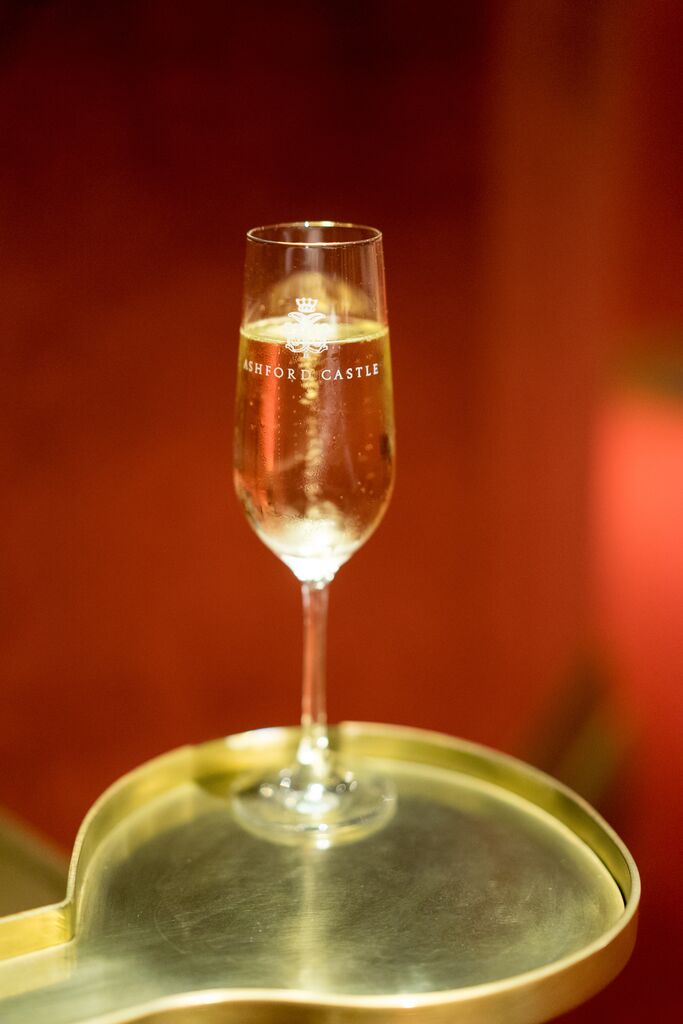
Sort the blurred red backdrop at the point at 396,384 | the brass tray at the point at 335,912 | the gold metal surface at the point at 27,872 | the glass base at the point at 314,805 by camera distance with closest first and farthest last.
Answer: the brass tray at the point at 335,912
the glass base at the point at 314,805
the gold metal surface at the point at 27,872
the blurred red backdrop at the point at 396,384

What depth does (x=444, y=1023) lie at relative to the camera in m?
0.56

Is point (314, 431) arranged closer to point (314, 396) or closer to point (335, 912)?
point (314, 396)

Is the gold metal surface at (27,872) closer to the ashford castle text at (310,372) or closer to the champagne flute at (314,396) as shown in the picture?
the champagne flute at (314,396)

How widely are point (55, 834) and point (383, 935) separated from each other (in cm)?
73

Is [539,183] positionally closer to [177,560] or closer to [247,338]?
[177,560]

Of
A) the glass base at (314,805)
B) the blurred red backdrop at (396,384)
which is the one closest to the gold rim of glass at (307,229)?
the glass base at (314,805)

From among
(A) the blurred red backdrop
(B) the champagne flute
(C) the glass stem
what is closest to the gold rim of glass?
(B) the champagne flute

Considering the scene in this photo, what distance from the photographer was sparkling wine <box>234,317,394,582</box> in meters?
0.65

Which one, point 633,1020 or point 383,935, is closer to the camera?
point 383,935

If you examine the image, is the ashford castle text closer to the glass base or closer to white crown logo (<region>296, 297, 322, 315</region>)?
white crown logo (<region>296, 297, 322, 315</region>)

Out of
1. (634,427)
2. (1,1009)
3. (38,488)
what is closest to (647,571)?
(634,427)

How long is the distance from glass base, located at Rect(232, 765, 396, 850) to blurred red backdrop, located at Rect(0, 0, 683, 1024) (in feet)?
1.31

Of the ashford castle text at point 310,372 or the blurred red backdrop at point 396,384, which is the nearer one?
the ashford castle text at point 310,372

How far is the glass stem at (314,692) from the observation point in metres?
0.74
